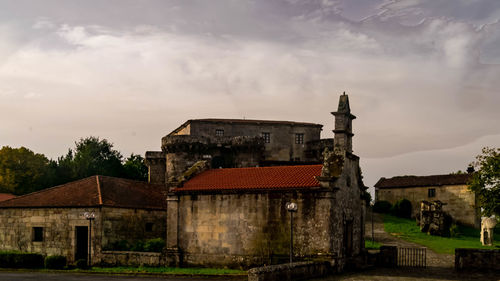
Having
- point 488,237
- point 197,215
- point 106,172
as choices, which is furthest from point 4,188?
point 488,237

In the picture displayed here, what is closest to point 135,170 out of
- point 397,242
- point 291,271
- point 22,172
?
point 22,172

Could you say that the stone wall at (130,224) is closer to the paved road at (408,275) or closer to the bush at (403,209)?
the paved road at (408,275)

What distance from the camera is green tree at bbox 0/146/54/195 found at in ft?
222

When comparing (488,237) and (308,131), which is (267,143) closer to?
(308,131)

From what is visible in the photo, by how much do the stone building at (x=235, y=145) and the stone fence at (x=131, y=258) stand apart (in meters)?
17.1

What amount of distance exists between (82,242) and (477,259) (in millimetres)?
22368

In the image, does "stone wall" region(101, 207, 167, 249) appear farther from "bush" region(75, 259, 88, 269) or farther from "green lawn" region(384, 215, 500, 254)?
"green lawn" region(384, 215, 500, 254)

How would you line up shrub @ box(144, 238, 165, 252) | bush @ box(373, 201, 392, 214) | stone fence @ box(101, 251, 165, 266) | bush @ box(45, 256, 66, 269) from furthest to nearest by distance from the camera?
bush @ box(373, 201, 392, 214)
shrub @ box(144, 238, 165, 252)
bush @ box(45, 256, 66, 269)
stone fence @ box(101, 251, 165, 266)

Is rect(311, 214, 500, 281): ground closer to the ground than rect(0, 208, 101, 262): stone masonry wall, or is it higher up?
closer to the ground

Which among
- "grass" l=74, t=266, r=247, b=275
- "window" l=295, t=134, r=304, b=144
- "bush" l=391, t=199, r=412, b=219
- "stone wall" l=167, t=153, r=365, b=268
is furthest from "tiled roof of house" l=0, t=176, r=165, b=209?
"bush" l=391, t=199, r=412, b=219

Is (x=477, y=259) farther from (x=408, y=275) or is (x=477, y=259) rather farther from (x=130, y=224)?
(x=130, y=224)

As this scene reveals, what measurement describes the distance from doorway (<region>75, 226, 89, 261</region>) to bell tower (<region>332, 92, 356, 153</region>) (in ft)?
51.6

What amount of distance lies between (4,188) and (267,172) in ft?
152

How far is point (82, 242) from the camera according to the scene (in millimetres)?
34781
